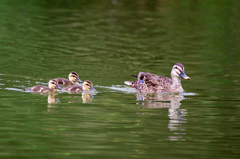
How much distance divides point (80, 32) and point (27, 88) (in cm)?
1102

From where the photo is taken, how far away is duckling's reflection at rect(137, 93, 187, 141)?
7.88 meters

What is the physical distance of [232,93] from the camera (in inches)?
439

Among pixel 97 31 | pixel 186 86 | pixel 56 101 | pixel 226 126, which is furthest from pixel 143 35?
pixel 226 126

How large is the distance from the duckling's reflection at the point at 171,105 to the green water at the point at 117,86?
0.02m

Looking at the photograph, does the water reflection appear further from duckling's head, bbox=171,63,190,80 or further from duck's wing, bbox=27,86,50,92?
duckling's head, bbox=171,63,190,80

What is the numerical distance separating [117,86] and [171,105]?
7.96ft

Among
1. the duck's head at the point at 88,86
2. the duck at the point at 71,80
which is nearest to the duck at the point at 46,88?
the duck's head at the point at 88,86

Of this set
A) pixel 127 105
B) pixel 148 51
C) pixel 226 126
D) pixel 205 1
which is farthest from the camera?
pixel 205 1

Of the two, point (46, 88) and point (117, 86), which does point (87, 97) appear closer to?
point (46, 88)

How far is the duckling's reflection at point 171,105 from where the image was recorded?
7.88m

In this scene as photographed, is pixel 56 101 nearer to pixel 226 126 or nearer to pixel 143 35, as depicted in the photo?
pixel 226 126

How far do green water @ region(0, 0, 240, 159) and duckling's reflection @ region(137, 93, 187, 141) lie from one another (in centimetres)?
2

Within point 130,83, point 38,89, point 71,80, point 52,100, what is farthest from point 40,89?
point 130,83

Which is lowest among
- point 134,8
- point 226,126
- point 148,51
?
point 226,126
